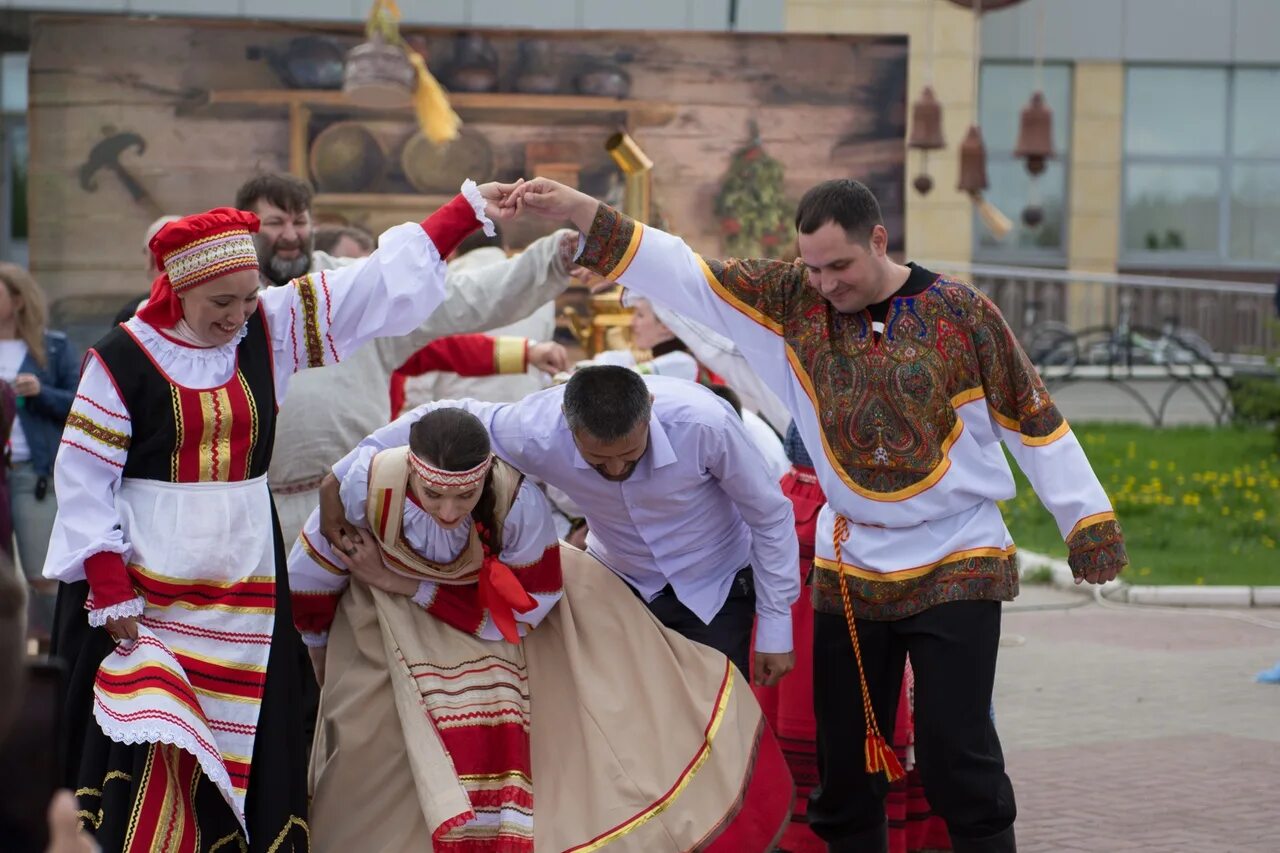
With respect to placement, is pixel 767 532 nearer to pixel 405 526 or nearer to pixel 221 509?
pixel 405 526

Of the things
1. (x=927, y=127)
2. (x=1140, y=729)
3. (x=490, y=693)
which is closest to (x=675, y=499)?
(x=490, y=693)

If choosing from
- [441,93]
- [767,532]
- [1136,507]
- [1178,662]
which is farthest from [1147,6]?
[767,532]

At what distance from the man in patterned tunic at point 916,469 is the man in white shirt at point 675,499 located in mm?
340

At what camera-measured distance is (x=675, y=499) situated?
4.96 meters

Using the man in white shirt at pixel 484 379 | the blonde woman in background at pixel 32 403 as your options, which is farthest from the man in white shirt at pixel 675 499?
the blonde woman in background at pixel 32 403

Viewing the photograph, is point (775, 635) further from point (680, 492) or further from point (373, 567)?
point (373, 567)

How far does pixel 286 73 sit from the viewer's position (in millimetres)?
12039

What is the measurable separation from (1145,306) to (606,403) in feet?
58.1

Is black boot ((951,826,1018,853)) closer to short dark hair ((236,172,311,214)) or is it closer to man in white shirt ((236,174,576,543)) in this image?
man in white shirt ((236,174,576,543))

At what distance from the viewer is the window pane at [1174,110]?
25.1 metres

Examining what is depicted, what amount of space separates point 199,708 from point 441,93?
8292 mm

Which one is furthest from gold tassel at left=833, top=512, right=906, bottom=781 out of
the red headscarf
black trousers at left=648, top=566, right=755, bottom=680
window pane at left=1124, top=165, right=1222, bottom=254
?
window pane at left=1124, top=165, right=1222, bottom=254

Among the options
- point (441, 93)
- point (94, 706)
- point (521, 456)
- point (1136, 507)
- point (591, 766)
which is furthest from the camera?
point (1136, 507)

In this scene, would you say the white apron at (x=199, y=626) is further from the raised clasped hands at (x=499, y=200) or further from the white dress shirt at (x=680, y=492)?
the raised clasped hands at (x=499, y=200)
